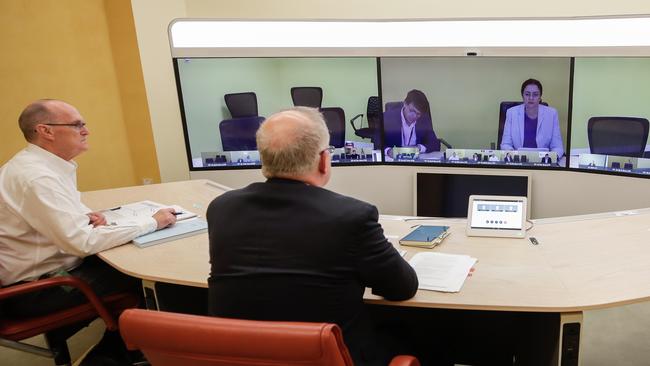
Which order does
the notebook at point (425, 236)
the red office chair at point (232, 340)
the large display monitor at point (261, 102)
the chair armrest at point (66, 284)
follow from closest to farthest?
the red office chair at point (232, 340)
the chair armrest at point (66, 284)
the notebook at point (425, 236)
the large display monitor at point (261, 102)

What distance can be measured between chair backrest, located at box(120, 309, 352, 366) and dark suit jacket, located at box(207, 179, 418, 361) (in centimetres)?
23

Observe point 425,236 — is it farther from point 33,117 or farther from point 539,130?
point 539,130

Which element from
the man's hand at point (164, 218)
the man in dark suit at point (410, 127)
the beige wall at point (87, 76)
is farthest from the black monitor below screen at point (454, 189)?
the beige wall at point (87, 76)

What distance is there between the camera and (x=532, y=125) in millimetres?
3662

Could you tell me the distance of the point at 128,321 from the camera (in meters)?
1.13

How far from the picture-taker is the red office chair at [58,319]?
1950 millimetres

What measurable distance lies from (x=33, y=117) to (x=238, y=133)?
1915mm

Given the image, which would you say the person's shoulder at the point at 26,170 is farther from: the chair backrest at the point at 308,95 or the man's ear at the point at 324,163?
the chair backrest at the point at 308,95

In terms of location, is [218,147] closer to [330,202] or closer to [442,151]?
[442,151]

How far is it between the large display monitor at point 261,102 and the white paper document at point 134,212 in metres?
1.22

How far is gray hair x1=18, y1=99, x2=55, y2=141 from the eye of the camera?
7.11 feet

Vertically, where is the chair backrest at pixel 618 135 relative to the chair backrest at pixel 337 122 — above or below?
below

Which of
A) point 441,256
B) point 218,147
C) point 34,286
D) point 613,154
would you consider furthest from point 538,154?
point 34,286

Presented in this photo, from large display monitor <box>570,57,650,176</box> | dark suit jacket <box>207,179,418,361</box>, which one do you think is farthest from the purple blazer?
dark suit jacket <box>207,179,418,361</box>
